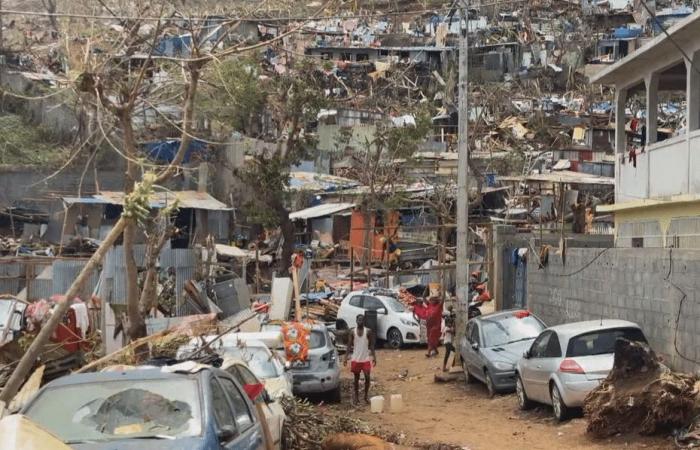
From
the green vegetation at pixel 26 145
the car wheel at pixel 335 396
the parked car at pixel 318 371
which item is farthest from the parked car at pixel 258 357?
the green vegetation at pixel 26 145

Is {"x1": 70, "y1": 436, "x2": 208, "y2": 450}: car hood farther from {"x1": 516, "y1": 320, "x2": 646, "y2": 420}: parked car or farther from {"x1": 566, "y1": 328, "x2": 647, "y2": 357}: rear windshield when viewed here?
{"x1": 566, "y1": 328, "x2": 647, "y2": 357}: rear windshield

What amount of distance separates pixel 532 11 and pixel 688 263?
5664 centimetres

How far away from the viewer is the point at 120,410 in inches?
291

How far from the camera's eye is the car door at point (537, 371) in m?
15.4

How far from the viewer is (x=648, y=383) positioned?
12.3m

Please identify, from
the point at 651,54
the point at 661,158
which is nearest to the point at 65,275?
the point at 661,158

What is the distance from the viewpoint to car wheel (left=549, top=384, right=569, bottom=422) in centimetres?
1459

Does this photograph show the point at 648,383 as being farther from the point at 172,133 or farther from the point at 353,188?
the point at 353,188

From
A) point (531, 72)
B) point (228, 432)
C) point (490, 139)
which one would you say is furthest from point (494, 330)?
point (531, 72)

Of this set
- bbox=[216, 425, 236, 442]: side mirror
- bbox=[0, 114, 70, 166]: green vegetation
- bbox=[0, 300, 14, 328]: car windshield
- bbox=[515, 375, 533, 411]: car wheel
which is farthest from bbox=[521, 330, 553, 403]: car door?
bbox=[0, 114, 70, 166]: green vegetation

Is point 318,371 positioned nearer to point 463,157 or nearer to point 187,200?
point 463,157

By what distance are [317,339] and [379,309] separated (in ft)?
32.3

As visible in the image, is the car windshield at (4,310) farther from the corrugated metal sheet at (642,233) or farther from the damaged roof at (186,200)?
the corrugated metal sheet at (642,233)

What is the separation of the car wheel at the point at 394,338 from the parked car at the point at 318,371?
934 cm
